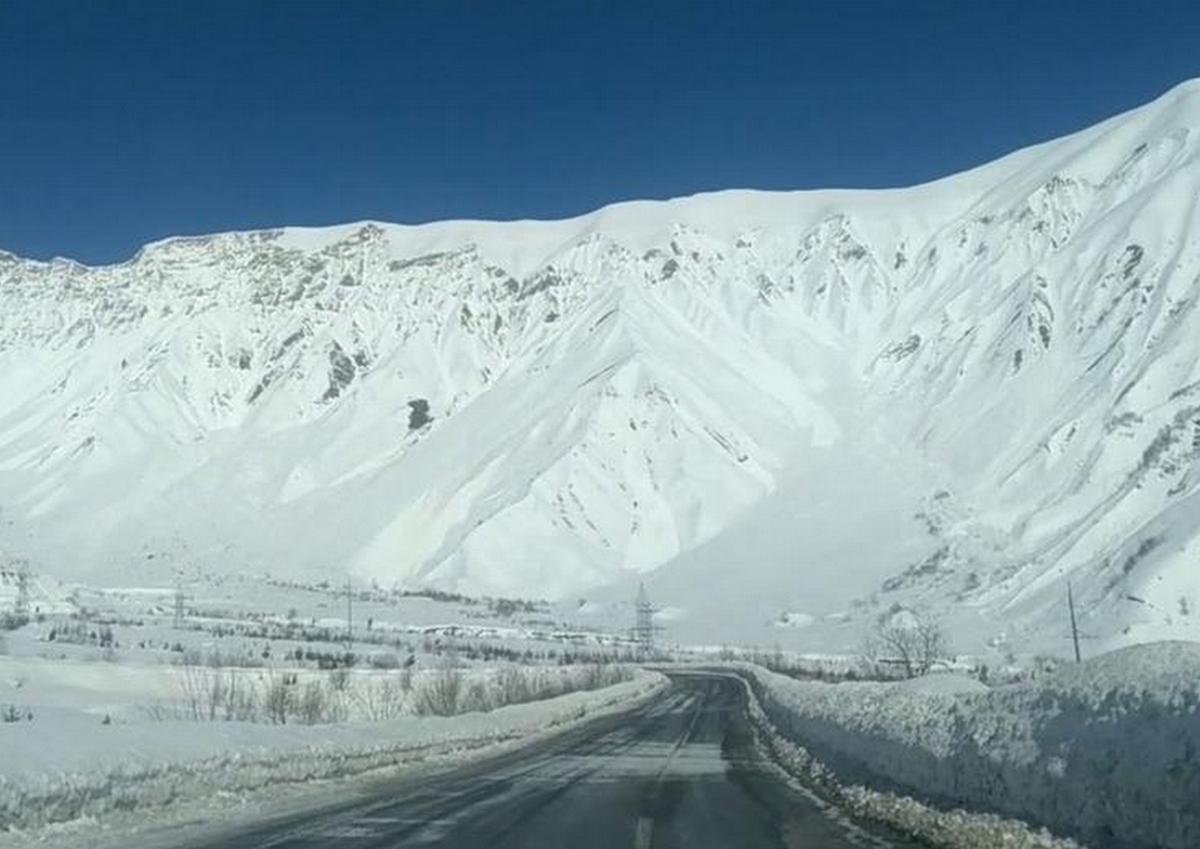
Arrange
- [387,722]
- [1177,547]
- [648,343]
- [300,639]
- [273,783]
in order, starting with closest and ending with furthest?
1. [273,783]
2. [387,722]
3. [1177,547]
4. [300,639]
5. [648,343]

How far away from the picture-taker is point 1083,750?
10430 millimetres

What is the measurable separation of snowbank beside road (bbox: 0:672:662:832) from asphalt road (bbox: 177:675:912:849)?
5.81 feet

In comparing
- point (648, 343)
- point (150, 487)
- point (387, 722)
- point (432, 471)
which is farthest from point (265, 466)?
point (387, 722)

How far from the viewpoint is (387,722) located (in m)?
33.2

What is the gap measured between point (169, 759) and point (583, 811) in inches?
240

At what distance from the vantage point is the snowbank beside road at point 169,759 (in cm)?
1573

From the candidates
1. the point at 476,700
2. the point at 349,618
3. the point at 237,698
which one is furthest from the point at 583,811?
the point at 349,618

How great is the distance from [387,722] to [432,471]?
154m

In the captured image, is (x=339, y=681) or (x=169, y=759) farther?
(x=339, y=681)

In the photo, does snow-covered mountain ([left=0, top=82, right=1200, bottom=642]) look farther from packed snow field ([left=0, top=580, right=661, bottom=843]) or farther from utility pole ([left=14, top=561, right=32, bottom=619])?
utility pole ([left=14, top=561, right=32, bottom=619])

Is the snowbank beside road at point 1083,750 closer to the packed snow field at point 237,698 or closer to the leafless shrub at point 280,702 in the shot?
the packed snow field at point 237,698

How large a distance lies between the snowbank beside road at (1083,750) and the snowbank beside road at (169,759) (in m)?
Answer: 10.0

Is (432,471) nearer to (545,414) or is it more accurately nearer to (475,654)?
(545,414)

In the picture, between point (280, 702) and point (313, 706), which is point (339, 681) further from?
point (280, 702)
